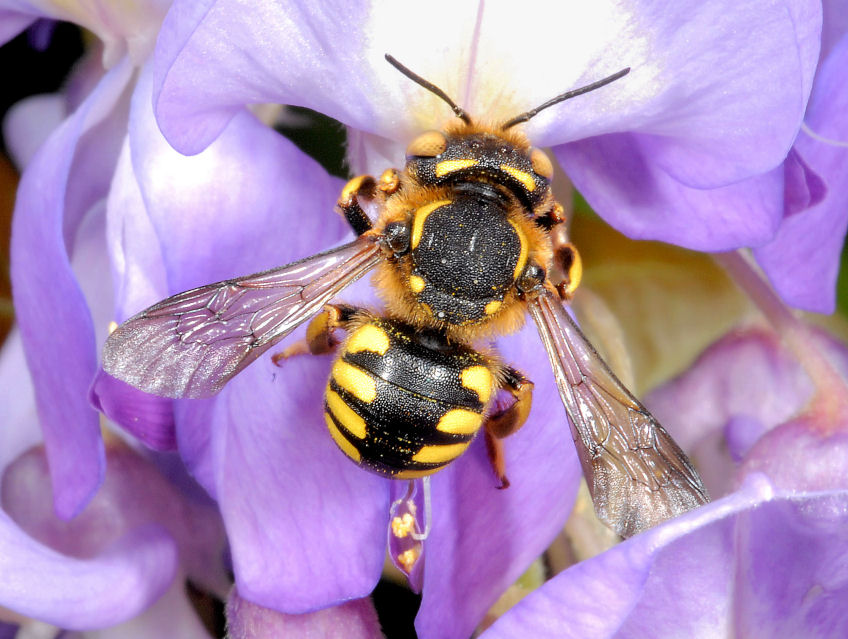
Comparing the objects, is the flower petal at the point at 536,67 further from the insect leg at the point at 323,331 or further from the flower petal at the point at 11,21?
the flower petal at the point at 11,21

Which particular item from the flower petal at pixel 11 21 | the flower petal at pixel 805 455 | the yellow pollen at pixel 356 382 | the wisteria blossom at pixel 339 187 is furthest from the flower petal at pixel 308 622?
the flower petal at pixel 11 21

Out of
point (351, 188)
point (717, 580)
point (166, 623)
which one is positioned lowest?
point (166, 623)

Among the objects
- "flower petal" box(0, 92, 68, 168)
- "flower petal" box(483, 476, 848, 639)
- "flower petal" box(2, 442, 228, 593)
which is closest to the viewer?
"flower petal" box(483, 476, 848, 639)

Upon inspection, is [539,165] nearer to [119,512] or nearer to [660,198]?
[660,198]

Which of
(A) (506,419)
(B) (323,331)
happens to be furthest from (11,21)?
(A) (506,419)

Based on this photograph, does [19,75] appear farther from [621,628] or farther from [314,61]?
→ [621,628]

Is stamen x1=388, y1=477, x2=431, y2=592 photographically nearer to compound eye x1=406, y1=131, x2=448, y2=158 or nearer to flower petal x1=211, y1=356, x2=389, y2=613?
flower petal x1=211, y1=356, x2=389, y2=613

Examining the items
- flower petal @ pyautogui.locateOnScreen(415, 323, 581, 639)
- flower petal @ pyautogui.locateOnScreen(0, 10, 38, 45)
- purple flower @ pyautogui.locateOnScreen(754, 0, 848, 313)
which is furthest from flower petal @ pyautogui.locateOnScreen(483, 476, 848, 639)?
flower petal @ pyautogui.locateOnScreen(0, 10, 38, 45)
